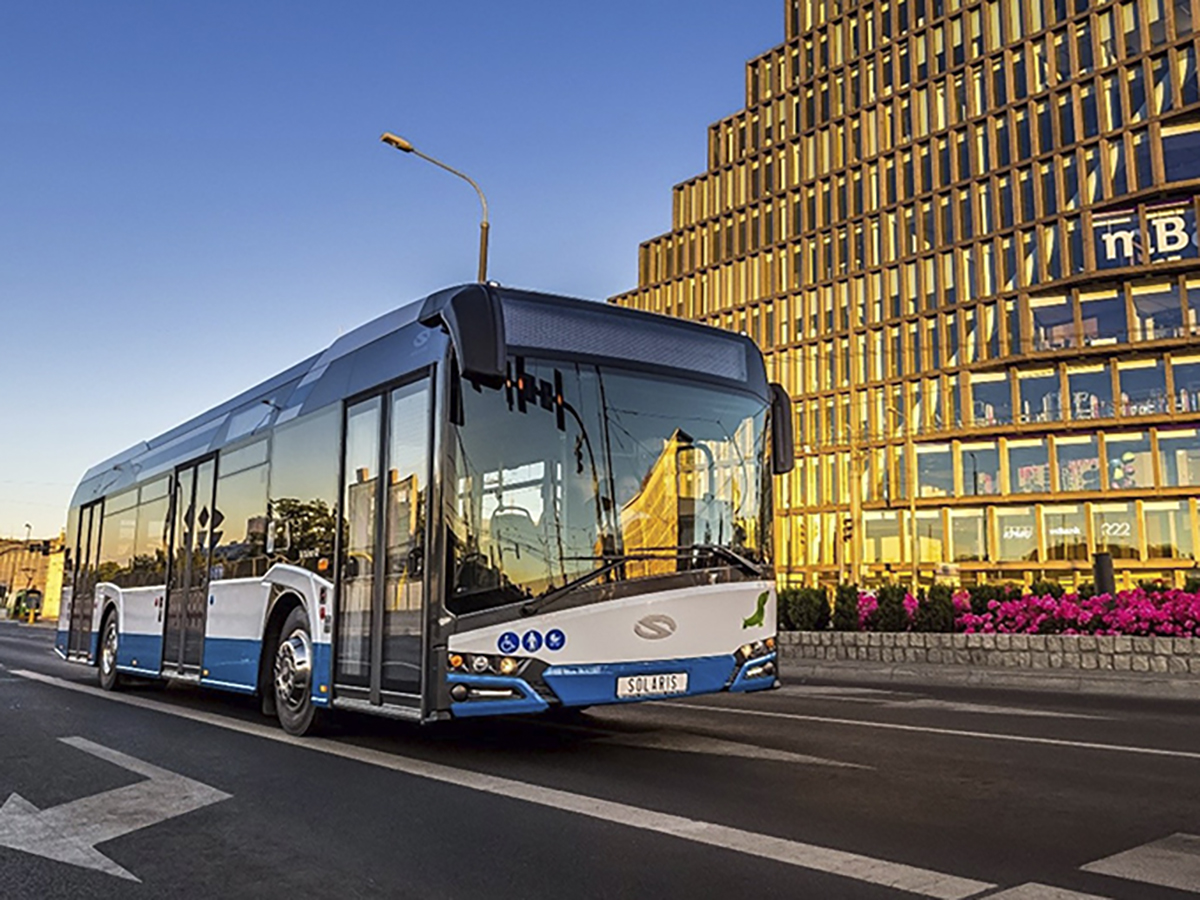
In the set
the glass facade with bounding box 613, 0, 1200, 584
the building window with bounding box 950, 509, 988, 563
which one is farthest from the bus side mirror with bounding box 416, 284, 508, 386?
the building window with bounding box 950, 509, 988, 563

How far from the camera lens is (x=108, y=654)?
14.3m

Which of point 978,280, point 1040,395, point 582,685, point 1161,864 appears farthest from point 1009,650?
point 978,280

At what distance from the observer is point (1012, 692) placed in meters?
14.5

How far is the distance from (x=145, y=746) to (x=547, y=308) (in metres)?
4.61

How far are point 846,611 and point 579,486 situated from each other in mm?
14967

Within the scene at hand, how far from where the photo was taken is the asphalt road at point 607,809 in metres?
4.33

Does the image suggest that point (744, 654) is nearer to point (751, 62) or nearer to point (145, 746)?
point (145, 746)

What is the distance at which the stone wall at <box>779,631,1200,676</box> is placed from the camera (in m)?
15.8

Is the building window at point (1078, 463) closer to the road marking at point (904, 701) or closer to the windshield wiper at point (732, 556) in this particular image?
the road marking at point (904, 701)

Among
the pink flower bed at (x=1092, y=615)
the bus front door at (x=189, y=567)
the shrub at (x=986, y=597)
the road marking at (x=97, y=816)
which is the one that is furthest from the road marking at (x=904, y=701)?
the road marking at (x=97, y=816)

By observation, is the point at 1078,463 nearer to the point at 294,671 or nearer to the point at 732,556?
the point at 732,556

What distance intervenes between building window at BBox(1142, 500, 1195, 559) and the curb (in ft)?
126

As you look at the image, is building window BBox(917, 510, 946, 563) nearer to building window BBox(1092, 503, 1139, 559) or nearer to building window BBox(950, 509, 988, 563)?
building window BBox(950, 509, 988, 563)

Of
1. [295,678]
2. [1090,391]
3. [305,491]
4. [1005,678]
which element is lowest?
[1005,678]
